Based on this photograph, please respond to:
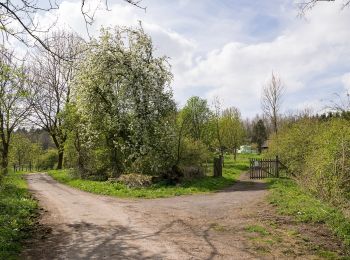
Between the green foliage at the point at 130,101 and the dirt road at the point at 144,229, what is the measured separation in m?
7.12

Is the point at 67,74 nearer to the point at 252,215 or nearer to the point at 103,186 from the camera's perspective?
the point at 103,186

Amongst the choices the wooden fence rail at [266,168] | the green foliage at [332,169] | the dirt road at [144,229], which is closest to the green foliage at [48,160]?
the wooden fence rail at [266,168]

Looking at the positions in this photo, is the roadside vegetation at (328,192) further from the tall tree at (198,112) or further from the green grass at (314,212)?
the tall tree at (198,112)

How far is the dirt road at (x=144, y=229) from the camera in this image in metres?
9.27

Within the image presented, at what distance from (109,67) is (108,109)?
2.75 m

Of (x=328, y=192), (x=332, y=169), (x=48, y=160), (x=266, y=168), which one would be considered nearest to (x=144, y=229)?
(x=328, y=192)

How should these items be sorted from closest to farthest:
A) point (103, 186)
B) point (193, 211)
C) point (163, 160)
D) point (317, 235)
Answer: point (317, 235) < point (193, 211) < point (103, 186) < point (163, 160)

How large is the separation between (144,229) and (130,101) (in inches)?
581

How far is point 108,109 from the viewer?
2622 centimetres

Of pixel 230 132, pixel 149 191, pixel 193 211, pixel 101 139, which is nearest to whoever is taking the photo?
pixel 193 211

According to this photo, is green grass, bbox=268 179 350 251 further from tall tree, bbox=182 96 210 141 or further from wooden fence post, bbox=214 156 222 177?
tall tree, bbox=182 96 210 141

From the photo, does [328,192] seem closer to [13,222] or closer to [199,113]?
[13,222]

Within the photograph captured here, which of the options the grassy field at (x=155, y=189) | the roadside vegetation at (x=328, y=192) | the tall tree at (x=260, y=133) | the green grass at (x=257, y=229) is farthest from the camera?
the tall tree at (x=260, y=133)

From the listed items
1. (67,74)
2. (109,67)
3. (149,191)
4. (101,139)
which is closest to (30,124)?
(67,74)
